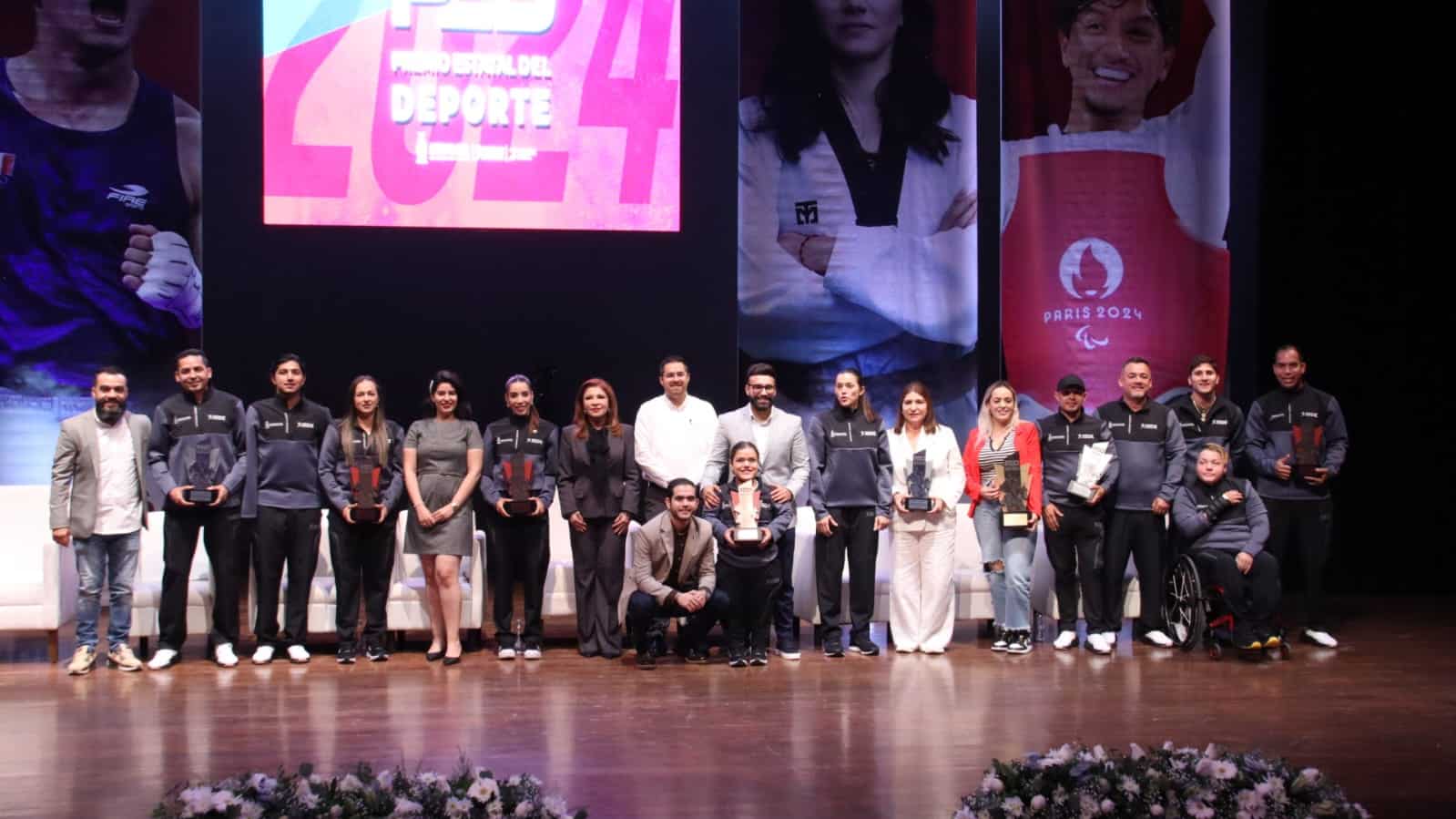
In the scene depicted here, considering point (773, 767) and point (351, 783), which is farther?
point (773, 767)

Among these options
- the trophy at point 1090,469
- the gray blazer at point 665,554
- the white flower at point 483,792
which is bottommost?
the white flower at point 483,792

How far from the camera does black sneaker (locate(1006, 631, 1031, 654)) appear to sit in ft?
21.6

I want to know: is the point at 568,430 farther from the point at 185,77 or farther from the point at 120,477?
the point at 185,77

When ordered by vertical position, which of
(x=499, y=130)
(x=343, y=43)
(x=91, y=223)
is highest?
(x=343, y=43)

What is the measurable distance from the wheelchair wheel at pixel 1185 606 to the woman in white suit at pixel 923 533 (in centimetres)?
114

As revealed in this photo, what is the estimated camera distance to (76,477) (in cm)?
614

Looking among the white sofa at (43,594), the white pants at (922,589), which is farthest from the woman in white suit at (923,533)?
the white sofa at (43,594)

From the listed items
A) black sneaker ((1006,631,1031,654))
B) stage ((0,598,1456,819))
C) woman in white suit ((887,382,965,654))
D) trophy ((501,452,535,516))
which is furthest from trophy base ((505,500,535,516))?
black sneaker ((1006,631,1031,654))

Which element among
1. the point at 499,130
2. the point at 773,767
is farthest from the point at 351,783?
the point at 499,130

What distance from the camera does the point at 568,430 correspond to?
6.52 metres

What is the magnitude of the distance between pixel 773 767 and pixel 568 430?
261cm

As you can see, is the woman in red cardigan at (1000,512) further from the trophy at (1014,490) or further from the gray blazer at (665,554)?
the gray blazer at (665,554)

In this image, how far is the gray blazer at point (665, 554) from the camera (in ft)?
20.3

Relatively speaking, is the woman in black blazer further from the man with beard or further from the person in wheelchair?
the person in wheelchair
